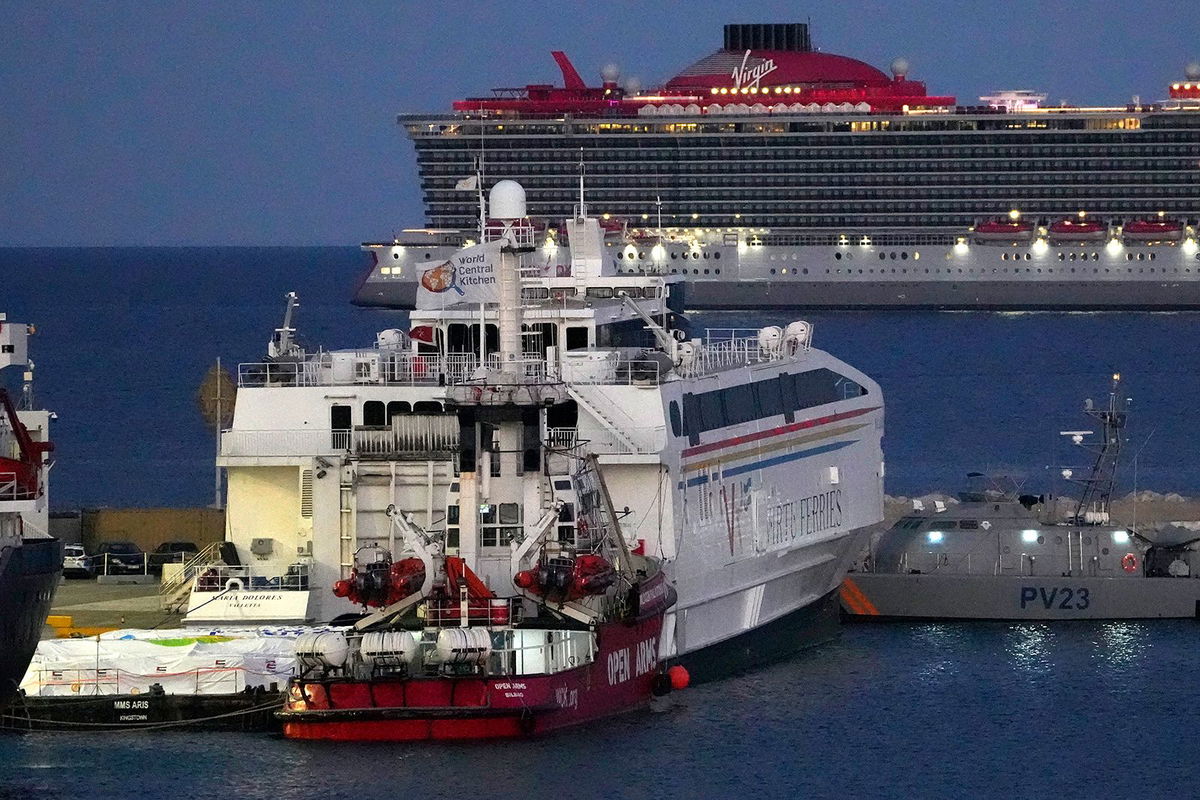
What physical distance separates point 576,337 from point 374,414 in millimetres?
3520

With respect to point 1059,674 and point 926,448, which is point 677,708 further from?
point 926,448

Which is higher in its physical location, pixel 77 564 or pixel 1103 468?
pixel 1103 468

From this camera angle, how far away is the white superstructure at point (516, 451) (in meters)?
33.2

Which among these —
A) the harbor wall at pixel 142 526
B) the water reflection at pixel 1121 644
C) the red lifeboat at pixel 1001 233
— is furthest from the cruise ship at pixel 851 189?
the water reflection at pixel 1121 644

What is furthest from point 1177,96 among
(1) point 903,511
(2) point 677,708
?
(2) point 677,708

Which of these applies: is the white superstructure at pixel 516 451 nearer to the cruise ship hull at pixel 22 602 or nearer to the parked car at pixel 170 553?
the cruise ship hull at pixel 22 602

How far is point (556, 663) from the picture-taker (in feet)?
105

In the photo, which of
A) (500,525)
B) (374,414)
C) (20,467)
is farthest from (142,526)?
(20,467)

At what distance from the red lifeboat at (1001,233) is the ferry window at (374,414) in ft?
359

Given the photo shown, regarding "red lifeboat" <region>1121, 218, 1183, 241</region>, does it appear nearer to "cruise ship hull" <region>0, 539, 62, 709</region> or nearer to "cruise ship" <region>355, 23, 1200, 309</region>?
"cruise ship" <region>355, 23, 1200, 309</region>

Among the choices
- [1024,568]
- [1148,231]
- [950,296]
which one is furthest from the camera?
[1148,231]

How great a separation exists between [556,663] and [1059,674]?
9.63 metres

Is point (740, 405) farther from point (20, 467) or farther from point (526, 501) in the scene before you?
point (20, 467)

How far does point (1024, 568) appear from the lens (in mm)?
44312
